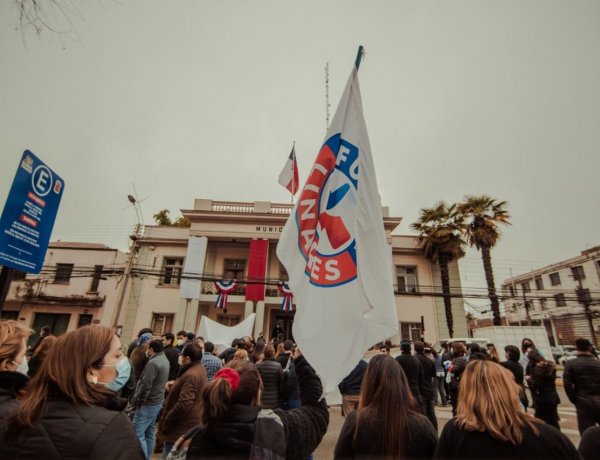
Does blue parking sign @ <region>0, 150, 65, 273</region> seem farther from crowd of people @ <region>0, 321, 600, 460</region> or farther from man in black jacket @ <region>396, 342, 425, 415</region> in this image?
man in black jacket @ <region>396, 342, 425, 415</region>

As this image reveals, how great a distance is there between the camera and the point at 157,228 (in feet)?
68.9

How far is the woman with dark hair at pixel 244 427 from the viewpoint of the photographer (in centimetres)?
165

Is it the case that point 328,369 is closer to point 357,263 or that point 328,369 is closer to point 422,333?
point 357,263

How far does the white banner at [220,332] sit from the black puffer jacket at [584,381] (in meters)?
9.15

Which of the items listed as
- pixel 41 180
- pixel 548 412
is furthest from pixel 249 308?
pixel 41 180

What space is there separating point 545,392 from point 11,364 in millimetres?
6672

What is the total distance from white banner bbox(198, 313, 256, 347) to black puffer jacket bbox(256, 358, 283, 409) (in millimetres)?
7146

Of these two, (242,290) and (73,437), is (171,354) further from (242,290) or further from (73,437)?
(242,290)

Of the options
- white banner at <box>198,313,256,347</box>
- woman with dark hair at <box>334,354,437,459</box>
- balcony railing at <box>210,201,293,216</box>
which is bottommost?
woman with dark hair at <box>334,354,437,459</box>

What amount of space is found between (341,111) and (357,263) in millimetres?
1457

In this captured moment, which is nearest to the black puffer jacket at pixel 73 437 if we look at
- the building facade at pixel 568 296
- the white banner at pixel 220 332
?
the white banner at pixel 220 332

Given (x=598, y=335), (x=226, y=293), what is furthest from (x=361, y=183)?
(x=598, y=335)

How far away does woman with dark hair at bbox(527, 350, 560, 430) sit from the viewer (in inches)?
195

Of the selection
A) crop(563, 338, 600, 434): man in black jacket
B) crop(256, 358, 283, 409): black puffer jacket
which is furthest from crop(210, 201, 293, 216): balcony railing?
crop(563, 338, 600, 434): man in black jacket
